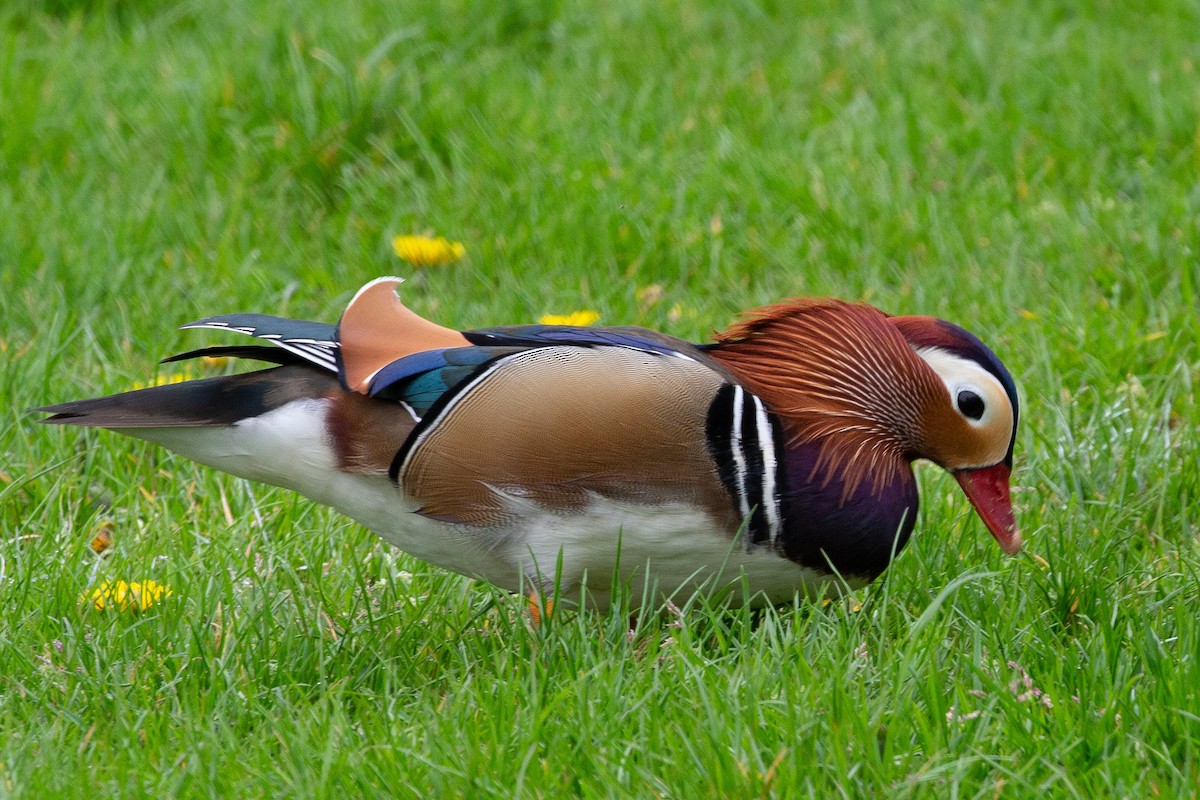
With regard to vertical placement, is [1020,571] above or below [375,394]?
below

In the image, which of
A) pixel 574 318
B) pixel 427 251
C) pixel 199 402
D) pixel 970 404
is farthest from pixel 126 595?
pixel 427 251

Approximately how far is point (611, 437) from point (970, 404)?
64 centimetres

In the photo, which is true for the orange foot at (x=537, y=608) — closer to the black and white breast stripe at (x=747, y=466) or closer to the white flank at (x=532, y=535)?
the white flank at (x=532, y=535)

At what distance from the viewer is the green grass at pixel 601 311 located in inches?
92.4

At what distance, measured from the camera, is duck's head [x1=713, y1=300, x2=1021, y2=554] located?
2.73 metres

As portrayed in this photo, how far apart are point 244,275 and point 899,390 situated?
2.18 metres

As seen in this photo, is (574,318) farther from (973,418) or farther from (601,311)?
(973,418)

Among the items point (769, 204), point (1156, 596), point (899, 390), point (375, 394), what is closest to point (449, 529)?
point (375, 394)

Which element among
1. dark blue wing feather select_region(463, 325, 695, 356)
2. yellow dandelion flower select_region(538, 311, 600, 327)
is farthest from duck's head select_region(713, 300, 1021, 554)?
yellow dandelion flower select_region(538, 311, 600, 327)

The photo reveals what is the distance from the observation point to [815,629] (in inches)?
103

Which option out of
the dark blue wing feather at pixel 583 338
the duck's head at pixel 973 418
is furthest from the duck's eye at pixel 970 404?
the dark blue wing feather at pixel 583 338

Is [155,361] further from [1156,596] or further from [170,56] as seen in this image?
[1156,596]

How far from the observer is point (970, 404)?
2750mm

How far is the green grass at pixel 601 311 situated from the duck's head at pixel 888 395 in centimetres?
23
